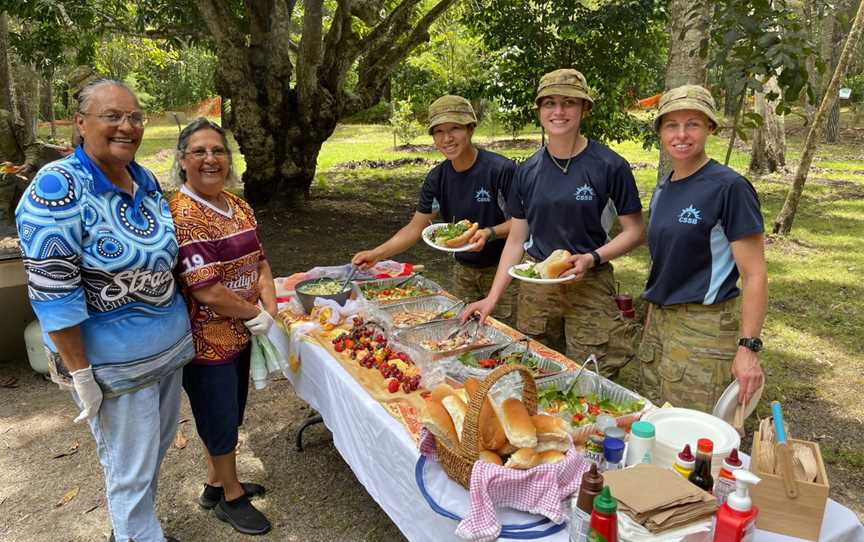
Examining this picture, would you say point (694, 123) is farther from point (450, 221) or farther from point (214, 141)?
point (214, 141)

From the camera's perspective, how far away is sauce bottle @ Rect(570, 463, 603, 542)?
1.48m

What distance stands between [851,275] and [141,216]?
7.91 metres

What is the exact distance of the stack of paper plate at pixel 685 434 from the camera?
5.69 ft

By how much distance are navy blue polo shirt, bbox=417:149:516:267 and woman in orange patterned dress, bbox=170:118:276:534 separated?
1.32m

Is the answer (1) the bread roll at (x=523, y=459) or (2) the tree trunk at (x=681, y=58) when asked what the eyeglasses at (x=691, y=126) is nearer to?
(1) the bread roll at (x=523, y=459)

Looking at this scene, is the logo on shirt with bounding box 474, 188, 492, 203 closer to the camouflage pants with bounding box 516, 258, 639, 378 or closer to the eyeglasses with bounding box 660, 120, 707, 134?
the camouflage pants with bounding box 516, 258, 639, 378

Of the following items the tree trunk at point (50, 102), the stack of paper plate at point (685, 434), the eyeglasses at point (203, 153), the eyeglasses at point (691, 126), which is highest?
the eyeglasses at point (691, 126)

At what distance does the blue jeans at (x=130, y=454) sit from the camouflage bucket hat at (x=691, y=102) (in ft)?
7.89

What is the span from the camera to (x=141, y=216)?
239 cm

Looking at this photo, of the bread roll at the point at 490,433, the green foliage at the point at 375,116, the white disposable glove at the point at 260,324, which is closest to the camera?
the bread roll at the point at 490,433

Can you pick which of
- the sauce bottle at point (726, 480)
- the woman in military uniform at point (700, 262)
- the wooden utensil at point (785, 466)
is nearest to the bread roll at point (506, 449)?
the sauce bottle at point (726, 480)

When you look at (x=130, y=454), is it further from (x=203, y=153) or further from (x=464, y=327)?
(x=464, y=327)

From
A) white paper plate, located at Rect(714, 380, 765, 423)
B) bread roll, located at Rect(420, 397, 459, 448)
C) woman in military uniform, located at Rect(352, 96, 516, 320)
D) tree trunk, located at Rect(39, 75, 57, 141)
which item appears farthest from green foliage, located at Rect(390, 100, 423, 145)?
bread roll, located at Rect(420, 397, 459, 448)

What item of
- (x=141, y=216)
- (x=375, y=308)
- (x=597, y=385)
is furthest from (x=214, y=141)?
(x=597, y=385)
